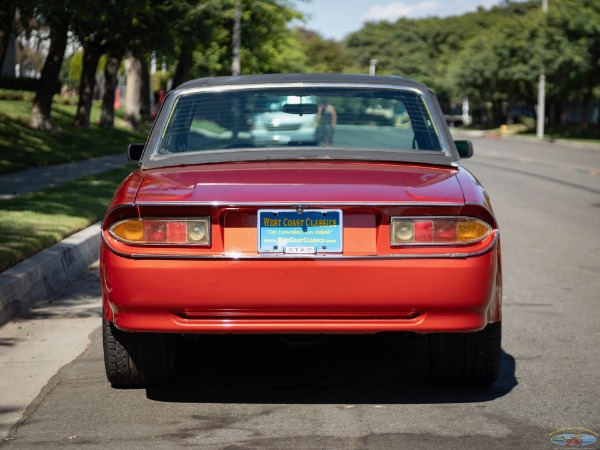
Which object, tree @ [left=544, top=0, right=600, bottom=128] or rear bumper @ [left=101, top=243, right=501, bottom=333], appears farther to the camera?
tree @ [left=544, top=0, right=600, bottom=128]

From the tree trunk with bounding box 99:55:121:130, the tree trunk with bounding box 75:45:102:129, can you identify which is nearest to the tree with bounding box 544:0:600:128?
the tree trunk with bounding box 99:55:121:130

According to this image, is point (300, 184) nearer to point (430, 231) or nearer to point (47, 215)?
point (430, 231)

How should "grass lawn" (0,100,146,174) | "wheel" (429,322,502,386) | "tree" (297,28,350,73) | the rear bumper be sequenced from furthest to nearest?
"tree" (297,28,350,73), "grass lawn" (0,100,146,174), "wheel" (429,322,502,386), the rear bumper

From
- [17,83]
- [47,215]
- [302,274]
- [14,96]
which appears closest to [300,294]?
[302,274]

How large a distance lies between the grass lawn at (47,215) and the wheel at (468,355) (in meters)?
3.94

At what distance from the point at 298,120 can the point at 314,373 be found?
4.54ft

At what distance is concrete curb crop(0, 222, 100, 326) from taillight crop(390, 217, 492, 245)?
3.44 metres

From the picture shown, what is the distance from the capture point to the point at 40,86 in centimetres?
2803

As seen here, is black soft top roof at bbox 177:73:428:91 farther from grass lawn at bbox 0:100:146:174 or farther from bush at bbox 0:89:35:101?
bush at bbox 0:89:35:101

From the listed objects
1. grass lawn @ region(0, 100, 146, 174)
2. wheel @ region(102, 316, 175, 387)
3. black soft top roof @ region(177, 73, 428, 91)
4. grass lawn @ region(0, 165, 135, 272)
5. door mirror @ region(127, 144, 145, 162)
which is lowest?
grass lawn @ region(0, 100, 146, 174)

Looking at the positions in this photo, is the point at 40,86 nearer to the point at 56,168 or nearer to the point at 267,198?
the point at 56,168

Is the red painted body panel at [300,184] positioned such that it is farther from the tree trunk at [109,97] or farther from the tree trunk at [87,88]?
the tree trunk at [109,97]

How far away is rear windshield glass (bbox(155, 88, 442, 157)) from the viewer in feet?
19.7

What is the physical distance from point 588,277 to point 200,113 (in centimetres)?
473
